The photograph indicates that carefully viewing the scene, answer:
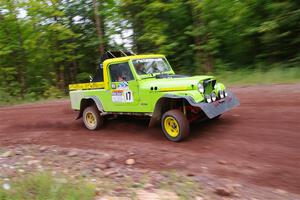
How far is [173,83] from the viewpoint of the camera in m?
6.52

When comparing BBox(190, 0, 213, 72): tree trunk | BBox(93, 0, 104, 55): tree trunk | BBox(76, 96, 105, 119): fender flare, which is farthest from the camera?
BBox(93, 0, 104, 55): tree trunk

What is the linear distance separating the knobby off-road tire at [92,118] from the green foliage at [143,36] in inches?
361

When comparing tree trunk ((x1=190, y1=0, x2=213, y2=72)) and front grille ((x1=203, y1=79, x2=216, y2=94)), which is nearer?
front grille ((x1=203, y1=79, x2=216, y2=94))

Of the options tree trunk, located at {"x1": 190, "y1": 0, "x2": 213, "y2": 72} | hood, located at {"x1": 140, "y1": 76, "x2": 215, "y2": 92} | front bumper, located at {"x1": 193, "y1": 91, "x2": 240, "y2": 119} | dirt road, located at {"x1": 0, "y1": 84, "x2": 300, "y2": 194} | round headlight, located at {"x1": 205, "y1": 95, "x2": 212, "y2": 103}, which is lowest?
dirt road, located at {"x1": 0, "y1": 84, "x2": 300, "y2": 194}

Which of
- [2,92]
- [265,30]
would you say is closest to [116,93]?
[265,30]

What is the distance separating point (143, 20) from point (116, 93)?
11.5 meters

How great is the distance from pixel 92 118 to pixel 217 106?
12.0ft

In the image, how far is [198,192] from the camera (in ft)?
14.0

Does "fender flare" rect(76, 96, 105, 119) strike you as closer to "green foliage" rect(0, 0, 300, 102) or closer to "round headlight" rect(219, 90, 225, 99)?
"round headlight" rect(219, 90, 225, 99)

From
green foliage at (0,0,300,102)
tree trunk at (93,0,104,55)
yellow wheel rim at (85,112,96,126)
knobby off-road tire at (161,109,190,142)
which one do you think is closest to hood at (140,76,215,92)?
knobby off-road tire at (161,109,190,142)

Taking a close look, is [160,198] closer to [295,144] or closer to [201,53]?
[295,144]

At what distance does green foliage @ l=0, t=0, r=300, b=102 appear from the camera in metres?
14.9

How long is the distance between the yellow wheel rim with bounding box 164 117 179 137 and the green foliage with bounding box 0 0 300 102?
31.0ft

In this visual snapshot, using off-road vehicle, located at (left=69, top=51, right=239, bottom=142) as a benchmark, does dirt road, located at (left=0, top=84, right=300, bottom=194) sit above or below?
below
